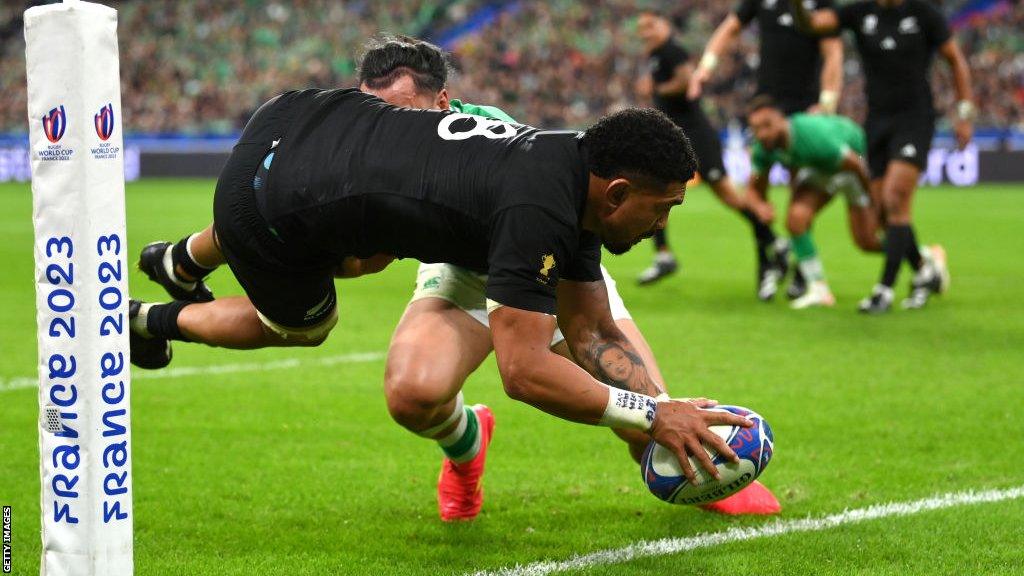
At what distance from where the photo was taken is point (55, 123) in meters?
3.21

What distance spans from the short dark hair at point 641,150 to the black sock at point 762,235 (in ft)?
27.0

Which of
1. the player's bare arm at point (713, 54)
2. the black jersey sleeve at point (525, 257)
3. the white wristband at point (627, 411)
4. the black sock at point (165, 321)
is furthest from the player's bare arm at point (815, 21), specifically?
the black jersey sleeve at point (525, 257)

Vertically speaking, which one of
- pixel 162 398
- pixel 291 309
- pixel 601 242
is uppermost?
pixel 601 242

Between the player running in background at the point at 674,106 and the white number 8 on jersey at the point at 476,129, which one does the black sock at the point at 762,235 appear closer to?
the player running in background at the point at 674,106

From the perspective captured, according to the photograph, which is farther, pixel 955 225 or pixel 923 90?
pixel 955 225

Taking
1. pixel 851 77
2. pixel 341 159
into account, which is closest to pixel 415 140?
pixel 341 159

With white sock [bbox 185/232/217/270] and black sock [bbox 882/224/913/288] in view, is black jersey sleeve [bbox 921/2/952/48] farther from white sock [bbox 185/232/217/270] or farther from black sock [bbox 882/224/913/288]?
white sock [bbox 185/232/217/270]

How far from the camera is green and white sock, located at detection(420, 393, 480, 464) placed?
4.93 m

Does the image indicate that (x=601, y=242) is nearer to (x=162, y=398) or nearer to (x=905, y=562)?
(x=905, y=562)

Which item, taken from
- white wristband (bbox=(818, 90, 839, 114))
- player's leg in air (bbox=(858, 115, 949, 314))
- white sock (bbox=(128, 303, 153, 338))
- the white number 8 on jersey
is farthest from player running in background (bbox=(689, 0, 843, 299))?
the white number 8 on jersey

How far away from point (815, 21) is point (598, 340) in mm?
7947

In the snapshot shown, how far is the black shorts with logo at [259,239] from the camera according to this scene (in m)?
4.51

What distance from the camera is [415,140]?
4.14 metres

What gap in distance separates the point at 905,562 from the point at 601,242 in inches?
56.3
